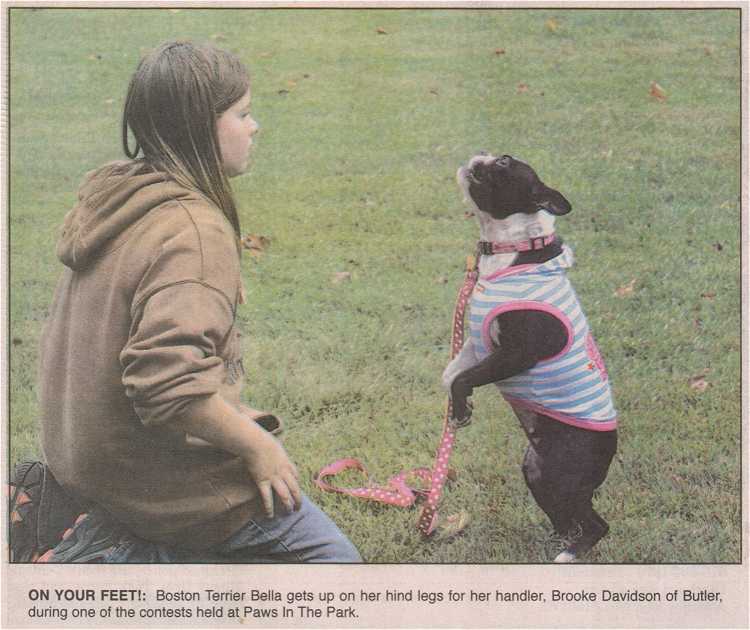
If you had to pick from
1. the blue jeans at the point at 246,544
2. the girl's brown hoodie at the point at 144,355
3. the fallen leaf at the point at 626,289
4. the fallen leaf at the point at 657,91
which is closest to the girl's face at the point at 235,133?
the girl's brown hoodie at the point at 144,355

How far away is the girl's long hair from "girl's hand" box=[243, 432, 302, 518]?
59 cm

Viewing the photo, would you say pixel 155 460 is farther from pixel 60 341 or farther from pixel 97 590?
pixel 97 590

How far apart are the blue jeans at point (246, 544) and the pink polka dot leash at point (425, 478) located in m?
0.14

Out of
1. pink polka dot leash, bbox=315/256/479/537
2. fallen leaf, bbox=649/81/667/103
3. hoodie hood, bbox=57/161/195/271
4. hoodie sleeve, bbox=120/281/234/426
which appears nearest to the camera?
hoodie sleeve, bbox=120/281/234/426

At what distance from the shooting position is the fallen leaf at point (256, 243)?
302 cm

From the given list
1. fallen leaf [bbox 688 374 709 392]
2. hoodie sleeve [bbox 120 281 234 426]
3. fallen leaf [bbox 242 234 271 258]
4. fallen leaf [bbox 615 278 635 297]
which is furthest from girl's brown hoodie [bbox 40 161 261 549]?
fallen leaf [bbox 688 374 709 392]

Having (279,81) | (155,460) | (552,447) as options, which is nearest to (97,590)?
(155,460)

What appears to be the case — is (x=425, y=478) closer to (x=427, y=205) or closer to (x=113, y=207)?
(x=427, y=205)

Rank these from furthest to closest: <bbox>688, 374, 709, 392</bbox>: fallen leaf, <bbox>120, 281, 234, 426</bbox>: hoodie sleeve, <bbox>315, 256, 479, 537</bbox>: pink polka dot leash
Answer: <bbox>688, 374, 709, 392</bbox>: fallen leaf, <bbox>315, 256, 479, 537</bbox>: pink polka dot leash, <bbox>120, 281, 234, 426</bbox>: hoodie sleeve

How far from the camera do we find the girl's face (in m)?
2.44

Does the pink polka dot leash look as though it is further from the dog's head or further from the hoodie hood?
the hoodie hood

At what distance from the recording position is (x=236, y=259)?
7.88 feet

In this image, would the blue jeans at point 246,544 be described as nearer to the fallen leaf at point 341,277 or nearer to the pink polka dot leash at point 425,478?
the pink polka dot leash at point 425,478

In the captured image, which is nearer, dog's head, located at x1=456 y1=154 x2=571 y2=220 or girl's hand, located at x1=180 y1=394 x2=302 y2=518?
girl's hand, located at x1=180 y1=394 x2=302 y2=518
